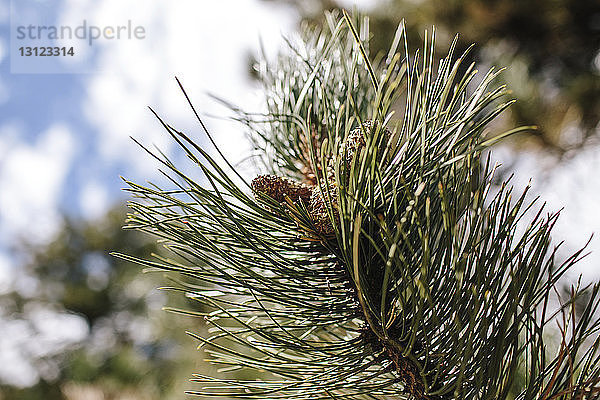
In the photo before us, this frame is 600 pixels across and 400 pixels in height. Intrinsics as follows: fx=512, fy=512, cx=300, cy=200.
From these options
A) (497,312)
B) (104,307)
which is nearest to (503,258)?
(497,312)

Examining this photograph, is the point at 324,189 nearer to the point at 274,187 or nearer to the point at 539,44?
the point at 274,187

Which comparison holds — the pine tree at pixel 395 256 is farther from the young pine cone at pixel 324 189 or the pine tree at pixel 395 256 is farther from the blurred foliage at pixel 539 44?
the blurred foliage at pixel 539 44

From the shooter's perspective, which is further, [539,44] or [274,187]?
[539,44]

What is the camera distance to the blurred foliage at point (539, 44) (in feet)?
3.98

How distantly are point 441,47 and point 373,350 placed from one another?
1.38 m

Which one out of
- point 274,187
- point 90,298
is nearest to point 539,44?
point 274,187

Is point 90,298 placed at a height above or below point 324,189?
below

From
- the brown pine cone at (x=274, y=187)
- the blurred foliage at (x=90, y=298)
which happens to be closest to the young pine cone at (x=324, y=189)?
the brown pine cone at (x=274, y=187)

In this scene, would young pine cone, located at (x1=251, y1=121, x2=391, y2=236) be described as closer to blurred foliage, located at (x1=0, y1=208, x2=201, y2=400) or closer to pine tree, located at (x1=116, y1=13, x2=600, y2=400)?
pine tree, located at (x1=116, y1=13, x2=600, y2=400)

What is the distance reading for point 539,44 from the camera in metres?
1.43

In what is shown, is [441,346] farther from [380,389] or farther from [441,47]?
[441,47]

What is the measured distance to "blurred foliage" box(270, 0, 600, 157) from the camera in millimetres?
1214

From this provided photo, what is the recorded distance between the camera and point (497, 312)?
0.20m

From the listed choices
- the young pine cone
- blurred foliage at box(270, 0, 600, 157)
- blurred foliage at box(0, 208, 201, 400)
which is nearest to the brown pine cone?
the young pine cone
